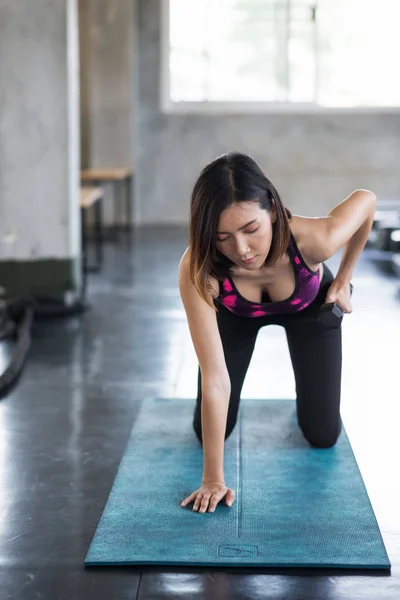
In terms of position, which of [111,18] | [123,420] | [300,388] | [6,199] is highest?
[111,18]

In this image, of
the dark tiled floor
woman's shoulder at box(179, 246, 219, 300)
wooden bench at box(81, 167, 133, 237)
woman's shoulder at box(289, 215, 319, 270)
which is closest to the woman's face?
woman's shoulder at box(179, 246, 219, 300)

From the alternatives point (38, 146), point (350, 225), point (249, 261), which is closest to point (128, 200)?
point (38, 146)

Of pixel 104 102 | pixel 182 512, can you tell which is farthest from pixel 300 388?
pixel 104 102

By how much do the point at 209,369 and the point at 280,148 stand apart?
6.64 m

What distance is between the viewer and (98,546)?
91.2 inches

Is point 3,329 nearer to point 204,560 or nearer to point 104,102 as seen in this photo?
point 204,560

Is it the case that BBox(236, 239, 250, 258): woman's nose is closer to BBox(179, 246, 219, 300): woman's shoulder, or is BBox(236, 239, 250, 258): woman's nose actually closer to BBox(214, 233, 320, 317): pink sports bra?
BBox(179, 246, 219, 300): woman's shoulder

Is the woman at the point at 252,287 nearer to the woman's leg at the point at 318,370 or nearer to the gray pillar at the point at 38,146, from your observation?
the woman's leg at the point at 318,370

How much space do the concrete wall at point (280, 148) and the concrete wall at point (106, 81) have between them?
0.32 m

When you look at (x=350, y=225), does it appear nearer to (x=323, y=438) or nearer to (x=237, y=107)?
(x=323, y=438)

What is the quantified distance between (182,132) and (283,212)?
6695 mm

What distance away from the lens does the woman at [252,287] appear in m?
2.18

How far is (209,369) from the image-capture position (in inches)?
95.8

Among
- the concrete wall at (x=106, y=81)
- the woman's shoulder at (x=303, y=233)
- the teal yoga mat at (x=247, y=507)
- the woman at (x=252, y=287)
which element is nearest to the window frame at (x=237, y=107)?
the concrete wall at (x=106, y=81)
